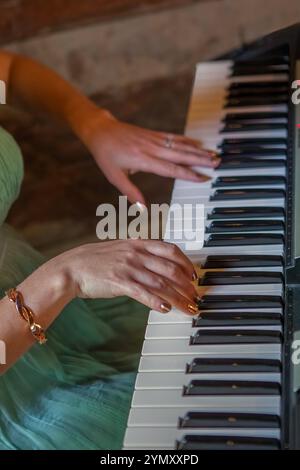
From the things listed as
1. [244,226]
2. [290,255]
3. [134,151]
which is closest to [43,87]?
[134,151]

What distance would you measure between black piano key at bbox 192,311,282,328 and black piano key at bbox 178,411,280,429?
15cm

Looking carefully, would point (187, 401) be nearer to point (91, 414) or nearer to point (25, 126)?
point (91, 414)

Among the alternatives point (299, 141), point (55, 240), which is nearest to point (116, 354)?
point (299, 141)

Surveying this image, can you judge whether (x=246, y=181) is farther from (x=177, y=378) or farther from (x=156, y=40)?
(x=156, y=40)

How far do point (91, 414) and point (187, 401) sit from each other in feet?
0.86

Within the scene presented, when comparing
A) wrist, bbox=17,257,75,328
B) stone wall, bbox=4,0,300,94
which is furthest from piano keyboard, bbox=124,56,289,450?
stone wall, bbox=4,0,300,94

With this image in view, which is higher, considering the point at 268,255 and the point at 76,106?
the point at 76,106

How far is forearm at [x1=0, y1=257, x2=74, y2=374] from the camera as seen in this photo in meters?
1.20

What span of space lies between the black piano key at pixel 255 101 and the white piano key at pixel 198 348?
62 cm

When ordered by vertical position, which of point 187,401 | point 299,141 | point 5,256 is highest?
point 299,141

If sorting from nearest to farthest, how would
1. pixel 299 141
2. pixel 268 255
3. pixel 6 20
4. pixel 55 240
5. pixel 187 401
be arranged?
pixel 187 401, pixel 268 255, pixel 299 141, pixel 55 240, pixel 6 20

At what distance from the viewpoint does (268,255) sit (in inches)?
51.0

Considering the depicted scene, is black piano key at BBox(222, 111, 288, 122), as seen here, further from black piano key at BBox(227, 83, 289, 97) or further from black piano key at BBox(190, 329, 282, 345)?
black piano key at BBox(190, 329, 282, 345)

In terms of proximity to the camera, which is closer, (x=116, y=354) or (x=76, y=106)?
(x=116, y=354)
